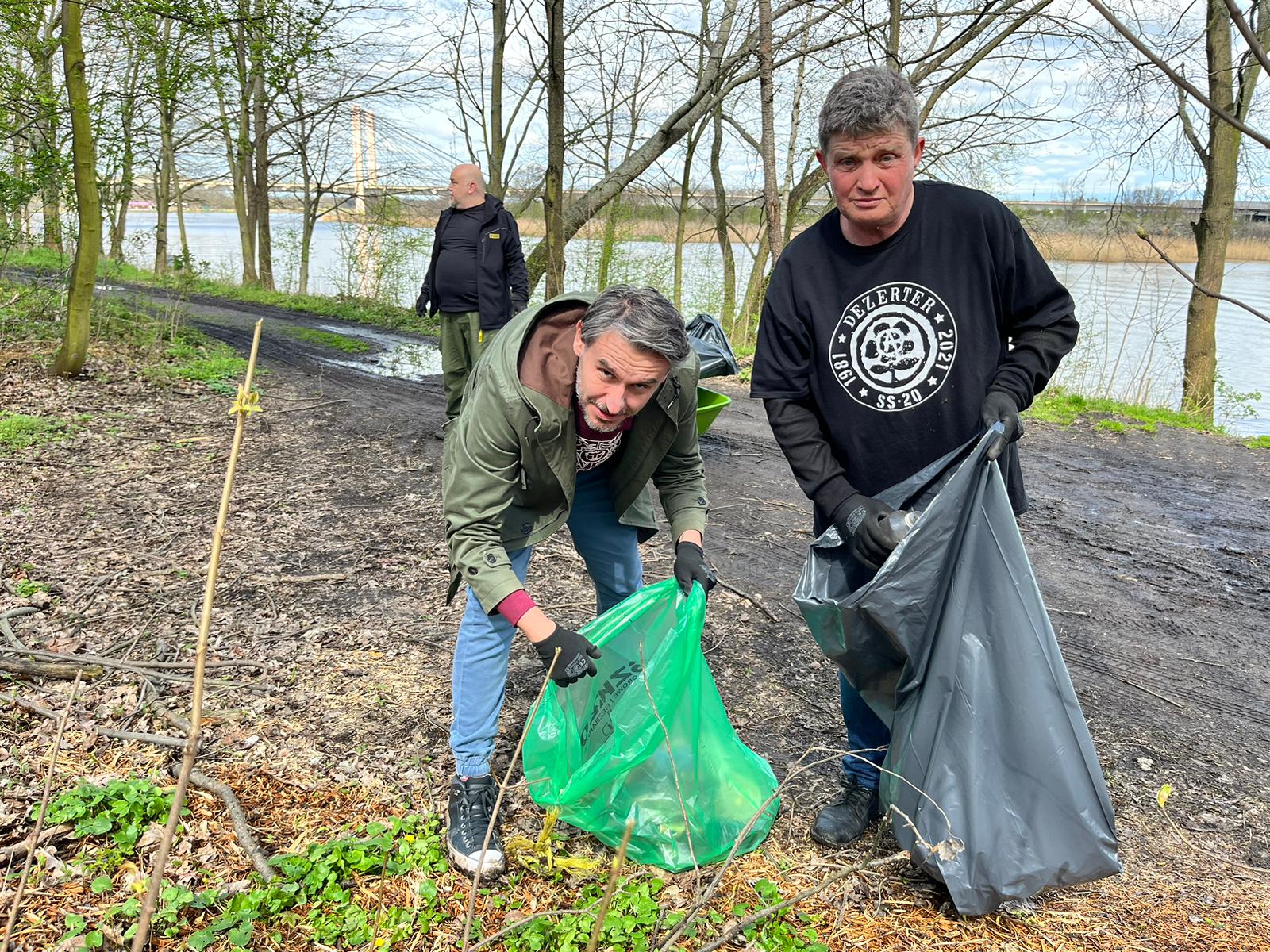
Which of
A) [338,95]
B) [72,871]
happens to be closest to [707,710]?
[72,871]

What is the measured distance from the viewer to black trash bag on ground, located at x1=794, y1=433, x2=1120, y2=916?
1.82 m

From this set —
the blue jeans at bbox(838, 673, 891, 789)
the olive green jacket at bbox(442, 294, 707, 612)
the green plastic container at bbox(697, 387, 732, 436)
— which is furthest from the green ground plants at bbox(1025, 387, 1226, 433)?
the olive green jacket at bbox(442, 294, 707, 612)

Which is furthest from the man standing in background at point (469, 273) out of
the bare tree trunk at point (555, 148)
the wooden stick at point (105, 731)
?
the wooden stick at point (105, 731)

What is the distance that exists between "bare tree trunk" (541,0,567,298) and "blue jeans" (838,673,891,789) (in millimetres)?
6073

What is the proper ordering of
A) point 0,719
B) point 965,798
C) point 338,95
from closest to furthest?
point 965,798 → point 0,719 → point 338,95

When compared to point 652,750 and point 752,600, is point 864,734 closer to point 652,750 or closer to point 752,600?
point 652,750

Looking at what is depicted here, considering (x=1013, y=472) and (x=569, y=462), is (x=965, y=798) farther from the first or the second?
(x=569, y=462)

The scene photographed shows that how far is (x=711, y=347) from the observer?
13.3ft

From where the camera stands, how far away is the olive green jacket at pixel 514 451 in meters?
1.90

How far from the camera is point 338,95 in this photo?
15.8m

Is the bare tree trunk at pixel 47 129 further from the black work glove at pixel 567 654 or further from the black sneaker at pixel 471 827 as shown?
the black work glove at pixel 567 654

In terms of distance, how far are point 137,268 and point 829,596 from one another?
22.2 meters

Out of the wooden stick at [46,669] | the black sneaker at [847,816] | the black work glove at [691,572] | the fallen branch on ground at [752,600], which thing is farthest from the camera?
the fallen branch on ground at [752,600]

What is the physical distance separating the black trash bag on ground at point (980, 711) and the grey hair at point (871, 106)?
2.26 feet
